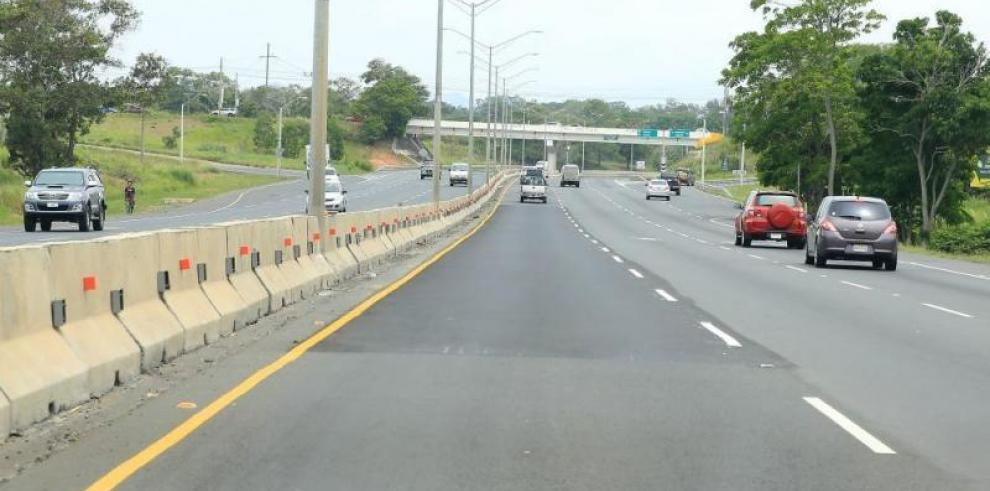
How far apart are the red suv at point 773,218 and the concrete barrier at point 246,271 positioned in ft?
89.0

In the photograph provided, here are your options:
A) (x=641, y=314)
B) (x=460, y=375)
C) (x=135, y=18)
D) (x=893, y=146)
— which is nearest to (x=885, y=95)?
(x=893, y=146)

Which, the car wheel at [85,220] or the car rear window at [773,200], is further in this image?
the car rear window at [773,200]

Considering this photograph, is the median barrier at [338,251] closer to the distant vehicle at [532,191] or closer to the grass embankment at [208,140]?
the distant vehicle at [532,191]

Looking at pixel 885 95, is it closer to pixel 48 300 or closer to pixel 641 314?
pixel 641 314

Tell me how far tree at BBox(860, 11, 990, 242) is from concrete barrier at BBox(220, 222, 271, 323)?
49.1 meters

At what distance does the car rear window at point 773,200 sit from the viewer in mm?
41125

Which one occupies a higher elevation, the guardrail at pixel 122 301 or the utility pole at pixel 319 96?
the utility pole at pixel 319 96

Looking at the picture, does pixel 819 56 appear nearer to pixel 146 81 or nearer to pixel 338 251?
pixel 146 81

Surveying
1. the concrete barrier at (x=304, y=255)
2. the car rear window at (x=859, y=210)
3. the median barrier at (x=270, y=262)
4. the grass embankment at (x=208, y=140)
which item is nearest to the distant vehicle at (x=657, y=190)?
the grass embankment at (x=208, y=140)

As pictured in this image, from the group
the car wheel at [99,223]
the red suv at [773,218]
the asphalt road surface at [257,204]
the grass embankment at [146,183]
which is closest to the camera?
the asphalt road surface at [257,204]

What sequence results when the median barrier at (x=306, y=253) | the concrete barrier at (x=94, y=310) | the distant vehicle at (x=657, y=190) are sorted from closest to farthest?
the concrete barrier at (x=94, y=310) → the median barrier at (x=306, y=253) → the distant vehicle at (x=657, y=190)

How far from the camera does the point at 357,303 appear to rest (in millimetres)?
18000

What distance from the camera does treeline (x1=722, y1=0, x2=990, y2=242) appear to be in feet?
199

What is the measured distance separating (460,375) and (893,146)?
196 feet
